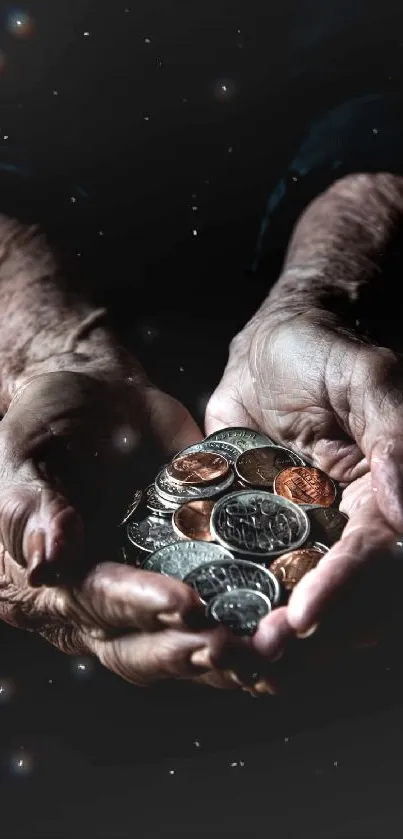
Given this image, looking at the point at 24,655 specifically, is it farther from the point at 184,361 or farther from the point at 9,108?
the point at 9,108

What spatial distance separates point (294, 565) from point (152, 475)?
0.62 feet

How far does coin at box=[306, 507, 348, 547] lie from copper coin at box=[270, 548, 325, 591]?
0.06ft

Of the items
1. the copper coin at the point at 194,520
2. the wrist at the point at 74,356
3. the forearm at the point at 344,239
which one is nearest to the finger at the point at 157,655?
the copper coin at the point at 194,520

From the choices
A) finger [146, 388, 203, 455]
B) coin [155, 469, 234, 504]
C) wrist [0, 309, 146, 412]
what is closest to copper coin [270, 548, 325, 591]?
coin [155, 469, 234, 504]

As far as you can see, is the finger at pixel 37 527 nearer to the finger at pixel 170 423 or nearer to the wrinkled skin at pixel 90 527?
the wrinkled skin at pixel 90 527

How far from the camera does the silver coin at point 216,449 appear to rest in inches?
26.9

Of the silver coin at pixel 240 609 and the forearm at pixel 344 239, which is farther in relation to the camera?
the forearm at pixel 344 239

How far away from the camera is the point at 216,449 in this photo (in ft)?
2.27

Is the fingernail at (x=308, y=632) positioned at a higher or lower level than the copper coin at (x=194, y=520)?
higher

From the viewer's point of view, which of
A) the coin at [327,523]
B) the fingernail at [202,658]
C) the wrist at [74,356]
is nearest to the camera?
the fingernail at [202,658]

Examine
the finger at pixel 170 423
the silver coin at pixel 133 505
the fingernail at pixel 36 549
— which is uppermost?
the fingernail at pixel 36 549

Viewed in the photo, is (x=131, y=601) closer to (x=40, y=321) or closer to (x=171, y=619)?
(x=171, y=619)

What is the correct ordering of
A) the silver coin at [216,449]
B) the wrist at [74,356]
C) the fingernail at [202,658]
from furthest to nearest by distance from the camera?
the wrist at [74,356] → the silver coin at [216,449] → the fingernail at [202,658]

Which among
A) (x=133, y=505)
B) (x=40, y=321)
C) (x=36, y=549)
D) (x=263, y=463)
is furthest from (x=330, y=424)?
(x=40, y=321)
